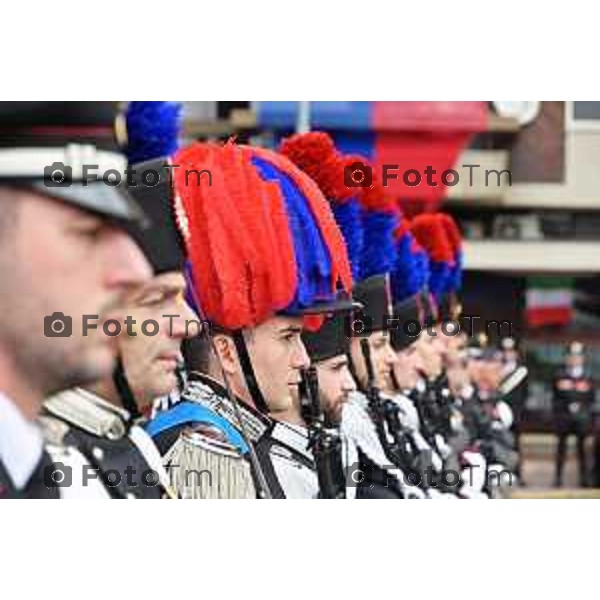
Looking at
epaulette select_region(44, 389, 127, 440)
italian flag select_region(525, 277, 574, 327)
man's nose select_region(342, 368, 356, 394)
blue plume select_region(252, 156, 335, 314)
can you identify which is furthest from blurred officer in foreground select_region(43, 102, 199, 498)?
italian flag select_region(525, 277, 574, 327)

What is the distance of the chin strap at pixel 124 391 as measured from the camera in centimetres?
413

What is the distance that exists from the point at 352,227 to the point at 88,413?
0.79 meters

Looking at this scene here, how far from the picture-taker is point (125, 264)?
13.4ft

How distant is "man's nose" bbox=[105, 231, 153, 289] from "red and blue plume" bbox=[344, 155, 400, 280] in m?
0.59

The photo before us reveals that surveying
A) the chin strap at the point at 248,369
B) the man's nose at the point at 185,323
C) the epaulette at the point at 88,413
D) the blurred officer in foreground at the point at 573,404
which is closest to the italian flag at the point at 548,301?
the blurred officer in foreground at the point at 573,404

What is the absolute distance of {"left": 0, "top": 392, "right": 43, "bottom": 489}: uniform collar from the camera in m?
3.99

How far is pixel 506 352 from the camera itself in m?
4.64

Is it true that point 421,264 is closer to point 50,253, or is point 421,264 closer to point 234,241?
point 234,241

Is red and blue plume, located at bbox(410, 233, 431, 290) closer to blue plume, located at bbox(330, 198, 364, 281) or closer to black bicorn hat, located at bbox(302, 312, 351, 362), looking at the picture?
blue plume, located at bbox(330, 198, 364, 281)

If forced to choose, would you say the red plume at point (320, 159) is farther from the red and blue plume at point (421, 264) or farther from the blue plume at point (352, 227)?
the red and blue plume at point (421, 264)

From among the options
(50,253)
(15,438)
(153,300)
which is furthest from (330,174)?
(15,438)
